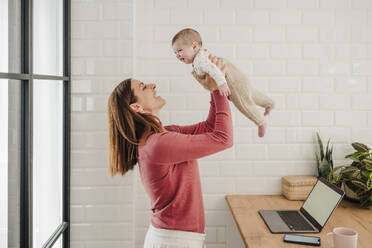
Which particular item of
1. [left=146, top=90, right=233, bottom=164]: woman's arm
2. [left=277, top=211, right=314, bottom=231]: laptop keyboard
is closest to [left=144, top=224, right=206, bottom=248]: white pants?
[left=146, top=90, right=233, bottom=164]: woman's arm

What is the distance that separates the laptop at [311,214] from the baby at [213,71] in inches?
22.3

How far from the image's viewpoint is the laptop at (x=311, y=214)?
5.38 ft

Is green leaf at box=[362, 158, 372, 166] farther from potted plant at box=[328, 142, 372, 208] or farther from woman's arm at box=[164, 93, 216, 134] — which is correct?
woman's arm at box=[164, 93, 216, 134]

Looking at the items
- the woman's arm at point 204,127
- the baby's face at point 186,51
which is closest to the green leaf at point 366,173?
the woman's arm at point 204,127

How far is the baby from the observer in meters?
1.38

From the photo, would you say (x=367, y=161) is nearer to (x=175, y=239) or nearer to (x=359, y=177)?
(x=359, y=177)

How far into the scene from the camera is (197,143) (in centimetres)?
141

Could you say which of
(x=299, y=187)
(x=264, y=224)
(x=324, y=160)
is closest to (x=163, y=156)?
(x=264, y=224)

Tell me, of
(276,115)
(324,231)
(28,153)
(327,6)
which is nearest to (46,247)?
(28,153)

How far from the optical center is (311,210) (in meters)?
1.82

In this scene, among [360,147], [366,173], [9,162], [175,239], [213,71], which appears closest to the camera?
[9,162]

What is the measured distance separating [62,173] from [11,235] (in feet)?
2.51

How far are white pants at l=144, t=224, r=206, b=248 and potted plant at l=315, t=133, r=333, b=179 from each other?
1076mm

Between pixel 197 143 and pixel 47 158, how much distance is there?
0.77 meters
